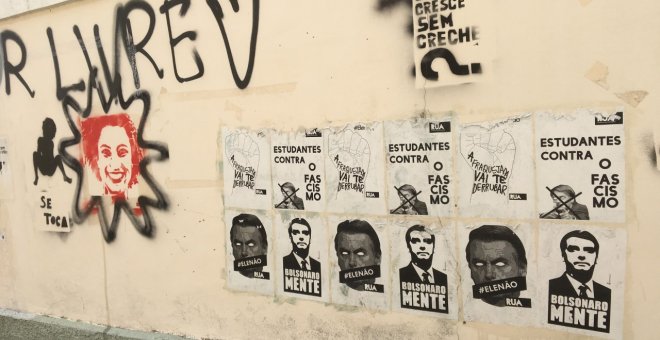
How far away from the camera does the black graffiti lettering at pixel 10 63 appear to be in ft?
12.5

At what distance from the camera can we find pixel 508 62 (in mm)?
2184

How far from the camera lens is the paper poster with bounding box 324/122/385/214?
8.27ft

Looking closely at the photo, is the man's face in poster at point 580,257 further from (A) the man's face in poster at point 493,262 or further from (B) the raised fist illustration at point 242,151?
(B) the raised fist illustration at point 242,151

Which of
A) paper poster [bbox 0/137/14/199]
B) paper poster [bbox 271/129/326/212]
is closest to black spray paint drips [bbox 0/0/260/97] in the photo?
paper poster [bbox 271/129/326/212]

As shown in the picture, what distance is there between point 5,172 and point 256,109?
266cm

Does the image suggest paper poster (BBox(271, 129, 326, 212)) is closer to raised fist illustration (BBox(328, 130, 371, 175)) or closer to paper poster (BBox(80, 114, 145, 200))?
raised fist illustration (BBox(328, 130, 371, 175))

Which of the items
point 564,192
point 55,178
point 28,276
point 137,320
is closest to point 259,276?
point 137,320

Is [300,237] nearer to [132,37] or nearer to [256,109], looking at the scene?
[256,109]

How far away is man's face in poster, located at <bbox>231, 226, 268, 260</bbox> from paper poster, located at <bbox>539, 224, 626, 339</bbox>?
5.16 feet

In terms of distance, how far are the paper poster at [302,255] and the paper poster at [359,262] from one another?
7 cm

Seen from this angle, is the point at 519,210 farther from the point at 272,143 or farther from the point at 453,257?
the point at 272,143

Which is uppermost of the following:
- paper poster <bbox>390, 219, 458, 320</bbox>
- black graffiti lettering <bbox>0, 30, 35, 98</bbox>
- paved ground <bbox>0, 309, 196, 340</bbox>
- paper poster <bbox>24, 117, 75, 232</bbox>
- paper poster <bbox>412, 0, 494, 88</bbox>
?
black graffiti lettering <bbox>0, 30, 35, 98</bbox>

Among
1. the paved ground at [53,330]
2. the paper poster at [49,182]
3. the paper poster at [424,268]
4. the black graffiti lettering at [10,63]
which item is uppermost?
the black graffiti lettering at [10,63]

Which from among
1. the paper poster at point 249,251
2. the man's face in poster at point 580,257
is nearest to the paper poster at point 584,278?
the man's face in poster at point 580,257
